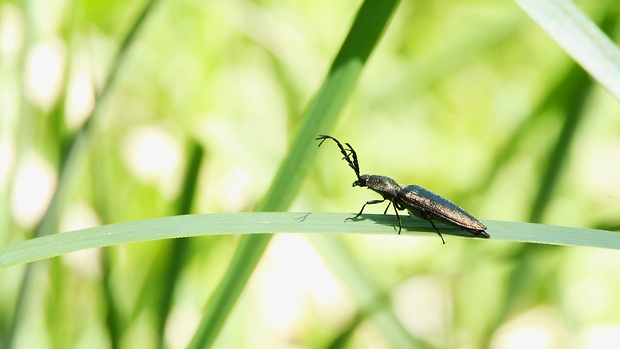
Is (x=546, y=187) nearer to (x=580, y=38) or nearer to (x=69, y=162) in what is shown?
(x=580, y=38)

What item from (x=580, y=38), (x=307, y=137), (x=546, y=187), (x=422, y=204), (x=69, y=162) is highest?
(x=69, y=162)

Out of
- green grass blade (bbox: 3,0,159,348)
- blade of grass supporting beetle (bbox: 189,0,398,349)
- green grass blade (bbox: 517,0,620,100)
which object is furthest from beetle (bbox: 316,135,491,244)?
green grass blade (bbox: 3,0,159,348)

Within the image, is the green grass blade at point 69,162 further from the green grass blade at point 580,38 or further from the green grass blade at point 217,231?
the green grass blade at point 580,38

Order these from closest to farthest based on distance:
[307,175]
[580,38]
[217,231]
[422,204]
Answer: [217,231] < [580,38] < [422,204] < [307,175]

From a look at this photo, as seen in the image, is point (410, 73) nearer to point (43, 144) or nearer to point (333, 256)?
point (333, 256)

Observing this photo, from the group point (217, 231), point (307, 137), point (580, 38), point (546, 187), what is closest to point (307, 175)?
point (307, 137)

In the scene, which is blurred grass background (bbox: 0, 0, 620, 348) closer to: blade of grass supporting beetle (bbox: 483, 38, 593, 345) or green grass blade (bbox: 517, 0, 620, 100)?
blade of grass supporting beetle (bbox: 483, 38, 593, 345)
